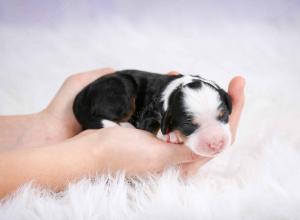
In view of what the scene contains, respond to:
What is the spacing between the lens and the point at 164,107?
246 centimetres

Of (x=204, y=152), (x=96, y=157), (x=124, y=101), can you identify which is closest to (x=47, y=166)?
(x=96, y=157)

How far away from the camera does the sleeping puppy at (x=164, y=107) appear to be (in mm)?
2244

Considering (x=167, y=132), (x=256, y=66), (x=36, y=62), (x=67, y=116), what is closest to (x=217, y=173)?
(x=167, y=132)

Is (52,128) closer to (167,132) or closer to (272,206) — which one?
(167,132)

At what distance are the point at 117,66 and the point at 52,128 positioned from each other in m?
1.01

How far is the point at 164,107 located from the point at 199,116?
24cm

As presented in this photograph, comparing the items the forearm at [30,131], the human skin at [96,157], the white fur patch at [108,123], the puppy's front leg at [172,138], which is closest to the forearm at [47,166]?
the human skin at [96,157]

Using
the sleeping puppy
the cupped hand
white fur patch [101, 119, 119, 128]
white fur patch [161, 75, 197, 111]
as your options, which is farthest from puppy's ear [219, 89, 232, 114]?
the cupped hand

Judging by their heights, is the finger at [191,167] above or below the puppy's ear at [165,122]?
below

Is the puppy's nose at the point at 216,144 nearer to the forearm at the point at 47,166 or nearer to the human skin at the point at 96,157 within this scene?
the human skin at the point at 96,157

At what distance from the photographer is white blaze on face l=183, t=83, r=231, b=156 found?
86.1 inches

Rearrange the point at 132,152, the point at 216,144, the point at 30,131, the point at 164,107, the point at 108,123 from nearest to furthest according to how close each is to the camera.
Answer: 1. the point at 216,144
2. the point at 132,152
3. the point at 164,107
4. the point at 108,123
5. the point at 30,131

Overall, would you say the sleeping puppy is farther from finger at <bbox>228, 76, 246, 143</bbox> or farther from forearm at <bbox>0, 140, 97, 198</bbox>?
forearm at <bbox>0, 140, 97, 198</bbox>

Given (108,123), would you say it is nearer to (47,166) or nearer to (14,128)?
(47,166)
